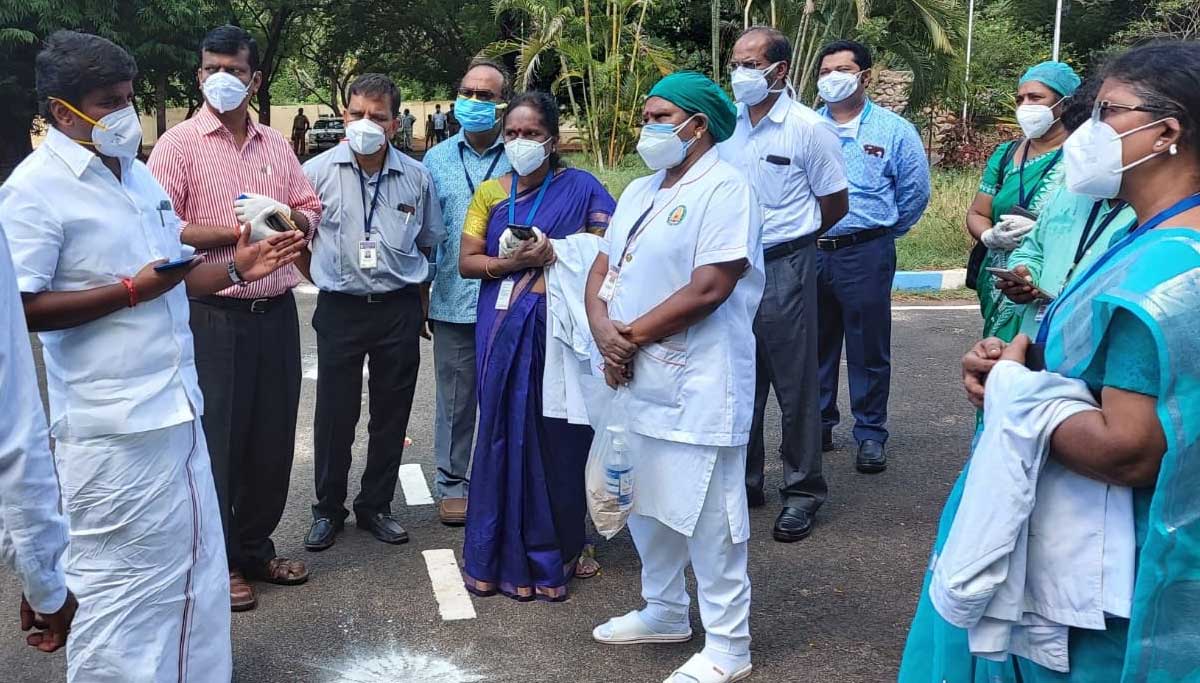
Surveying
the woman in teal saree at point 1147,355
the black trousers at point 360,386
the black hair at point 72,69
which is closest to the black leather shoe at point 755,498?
the black trousers at point 360,386

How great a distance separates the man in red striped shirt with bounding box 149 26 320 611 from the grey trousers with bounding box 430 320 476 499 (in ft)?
2.68

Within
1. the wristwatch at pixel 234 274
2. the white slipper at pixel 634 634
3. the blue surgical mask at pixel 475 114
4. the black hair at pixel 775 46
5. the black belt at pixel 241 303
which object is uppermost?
the black hair at pixel 775 46

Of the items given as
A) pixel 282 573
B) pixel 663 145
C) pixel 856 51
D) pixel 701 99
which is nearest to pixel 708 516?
pixel 663 145

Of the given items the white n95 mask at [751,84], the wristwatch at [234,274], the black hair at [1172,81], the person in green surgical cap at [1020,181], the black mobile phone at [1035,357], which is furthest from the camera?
the white n95 mask at [751,84]

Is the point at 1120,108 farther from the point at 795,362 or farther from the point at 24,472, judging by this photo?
the point at 795,362

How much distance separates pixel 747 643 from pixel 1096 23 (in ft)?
83.6

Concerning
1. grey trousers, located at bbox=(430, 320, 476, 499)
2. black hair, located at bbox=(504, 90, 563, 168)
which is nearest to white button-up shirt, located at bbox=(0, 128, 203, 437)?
black hair, located at bbox=(504, 90, 563, 168)

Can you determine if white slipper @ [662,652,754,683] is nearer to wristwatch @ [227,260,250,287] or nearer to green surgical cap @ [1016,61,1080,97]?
wristwatch @ [227,260,250,287]

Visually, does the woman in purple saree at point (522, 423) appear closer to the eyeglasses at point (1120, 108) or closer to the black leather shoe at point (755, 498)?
the black leather shoe at point (755, 498)

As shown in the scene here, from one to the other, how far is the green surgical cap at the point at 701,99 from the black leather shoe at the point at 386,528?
228cm

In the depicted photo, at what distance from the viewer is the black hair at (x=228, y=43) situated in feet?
13.0

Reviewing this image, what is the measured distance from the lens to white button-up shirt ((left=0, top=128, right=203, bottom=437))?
277 centimetres

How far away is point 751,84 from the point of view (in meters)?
4.69

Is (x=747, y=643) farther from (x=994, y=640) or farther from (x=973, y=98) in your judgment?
(x=973, y=98)
